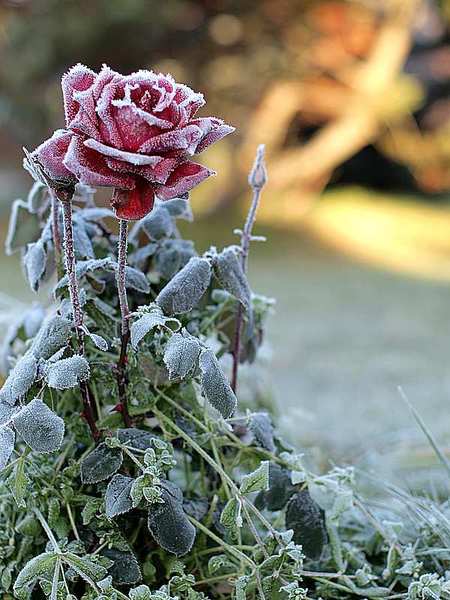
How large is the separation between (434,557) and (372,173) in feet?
7.90

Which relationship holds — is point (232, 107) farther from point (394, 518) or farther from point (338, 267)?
point (394, 518)

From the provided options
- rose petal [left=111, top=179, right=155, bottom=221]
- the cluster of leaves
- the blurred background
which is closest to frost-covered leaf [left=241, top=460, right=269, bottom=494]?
the cluster of leaves

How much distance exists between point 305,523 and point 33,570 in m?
0.12

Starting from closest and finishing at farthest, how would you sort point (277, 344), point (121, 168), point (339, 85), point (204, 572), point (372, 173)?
point (121, 168) < point (204, 572) < point (277, 344) < point (339, 85) < point (372, 173)

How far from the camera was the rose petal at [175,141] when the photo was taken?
0.27 m

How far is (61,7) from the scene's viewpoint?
5.49 ft

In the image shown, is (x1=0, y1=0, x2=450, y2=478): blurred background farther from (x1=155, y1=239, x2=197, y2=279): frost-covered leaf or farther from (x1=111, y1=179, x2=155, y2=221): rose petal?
(x1=111, y1=179, x2=155, y2=221): rose petal

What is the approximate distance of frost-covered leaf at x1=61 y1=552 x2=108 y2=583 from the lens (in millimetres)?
305

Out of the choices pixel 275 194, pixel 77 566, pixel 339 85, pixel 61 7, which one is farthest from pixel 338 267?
pixel 77 566

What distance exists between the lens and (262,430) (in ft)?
1.19

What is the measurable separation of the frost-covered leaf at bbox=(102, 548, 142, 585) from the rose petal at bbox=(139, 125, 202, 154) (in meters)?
0.16

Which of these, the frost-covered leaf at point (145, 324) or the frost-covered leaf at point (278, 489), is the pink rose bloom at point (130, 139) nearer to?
the frost-covered leaf at point (145, 324)

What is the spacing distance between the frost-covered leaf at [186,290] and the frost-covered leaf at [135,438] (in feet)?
0.17

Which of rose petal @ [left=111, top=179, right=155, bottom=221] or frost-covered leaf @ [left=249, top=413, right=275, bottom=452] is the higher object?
rose petal @ [left=111, top=179, right=155, bottom=221]
